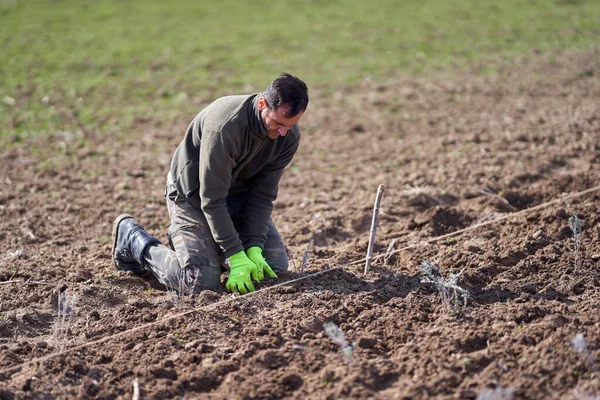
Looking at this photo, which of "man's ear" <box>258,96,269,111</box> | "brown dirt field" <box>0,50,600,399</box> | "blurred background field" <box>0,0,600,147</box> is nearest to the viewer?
"brown dirt field" <box>0,50,600,399</box>

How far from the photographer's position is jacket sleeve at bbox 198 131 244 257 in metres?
4.24

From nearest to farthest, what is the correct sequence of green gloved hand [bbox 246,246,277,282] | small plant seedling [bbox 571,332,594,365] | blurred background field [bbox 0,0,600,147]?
small plant seedling [bbox 571,332,594,365] < green gloved hand [bbox 246,246,277,282] < blurred background field [bbox 0,0,600,147]

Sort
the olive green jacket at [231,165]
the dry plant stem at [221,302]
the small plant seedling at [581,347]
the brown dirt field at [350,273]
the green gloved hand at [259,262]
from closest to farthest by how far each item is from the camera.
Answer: the small plant seedling at [581,347] → the brown dirt field at [350,273] → the dry plant stem at [221,302] → the olive green jacket at [231,165] → the green gloved hand at [259,262]

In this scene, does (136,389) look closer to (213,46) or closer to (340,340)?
(340,340)

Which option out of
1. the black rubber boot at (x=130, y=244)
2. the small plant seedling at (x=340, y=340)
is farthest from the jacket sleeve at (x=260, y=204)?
the small plant seedling at (x=340, y=340)

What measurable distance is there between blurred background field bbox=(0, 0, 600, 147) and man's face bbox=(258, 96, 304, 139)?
14.3 feet

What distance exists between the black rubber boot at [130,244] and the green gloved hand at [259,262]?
73 centimetres

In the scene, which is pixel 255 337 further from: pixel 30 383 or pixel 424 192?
pixel 424 192

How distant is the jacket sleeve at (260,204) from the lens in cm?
477

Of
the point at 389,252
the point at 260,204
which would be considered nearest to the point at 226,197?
the point at 260,204

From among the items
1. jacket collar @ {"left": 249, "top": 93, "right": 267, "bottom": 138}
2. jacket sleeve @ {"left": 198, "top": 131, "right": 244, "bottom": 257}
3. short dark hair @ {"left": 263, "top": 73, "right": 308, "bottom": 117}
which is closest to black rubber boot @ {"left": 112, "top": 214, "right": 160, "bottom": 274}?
jacket sleeve @ {"left": 198, "top": 131, "right": 244, "bottom": 257}

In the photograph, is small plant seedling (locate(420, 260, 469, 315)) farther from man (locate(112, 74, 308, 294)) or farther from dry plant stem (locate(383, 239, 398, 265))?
man (locate(112, 74, 308, 294))

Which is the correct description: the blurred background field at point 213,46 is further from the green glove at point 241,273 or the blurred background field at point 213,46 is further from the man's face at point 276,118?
the man's face at point 276,118

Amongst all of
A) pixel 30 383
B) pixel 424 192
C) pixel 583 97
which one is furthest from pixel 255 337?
pixel 583 97
